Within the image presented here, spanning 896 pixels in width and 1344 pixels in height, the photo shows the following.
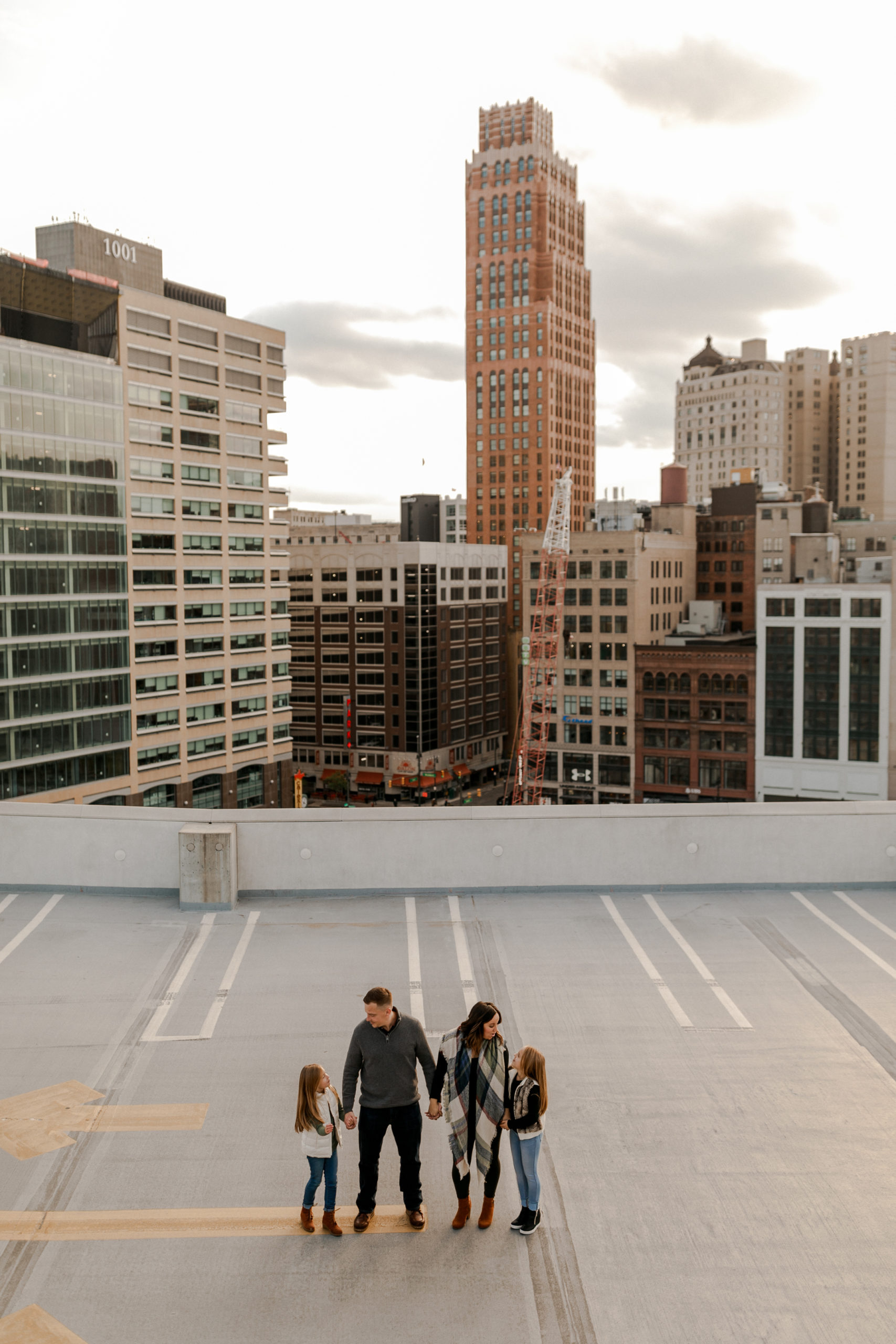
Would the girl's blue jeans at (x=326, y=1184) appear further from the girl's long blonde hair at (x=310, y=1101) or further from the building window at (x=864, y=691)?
the building window at (x=864, y=691)

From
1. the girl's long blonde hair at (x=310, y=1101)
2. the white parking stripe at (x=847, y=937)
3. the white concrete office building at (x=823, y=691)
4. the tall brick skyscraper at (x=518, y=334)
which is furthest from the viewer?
the tall brick skyscraper at (x=518, y=334)

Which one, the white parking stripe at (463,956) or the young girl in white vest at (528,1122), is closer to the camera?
the young girl in white vest at (528,1122)

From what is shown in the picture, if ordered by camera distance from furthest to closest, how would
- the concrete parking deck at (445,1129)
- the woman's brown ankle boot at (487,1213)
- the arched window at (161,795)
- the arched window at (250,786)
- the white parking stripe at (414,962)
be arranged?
the arched window at (250,786) → the arched window at (161,795) → the white parking stripe at (414,962) → the woman's brown ankle boot at (487,1213) → the concrete parking deck at (445,1129)

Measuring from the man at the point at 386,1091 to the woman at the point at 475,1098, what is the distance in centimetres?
19

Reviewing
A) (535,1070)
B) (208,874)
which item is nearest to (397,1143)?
(535,1070)

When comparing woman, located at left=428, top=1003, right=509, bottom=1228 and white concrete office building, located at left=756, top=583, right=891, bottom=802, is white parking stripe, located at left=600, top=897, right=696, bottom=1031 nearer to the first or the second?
woman, located at left=428, top=1003, right=509, bottom=1228

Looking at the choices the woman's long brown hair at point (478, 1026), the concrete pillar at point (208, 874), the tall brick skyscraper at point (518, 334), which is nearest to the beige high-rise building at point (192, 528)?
the concrete pillar at point (208, 874)

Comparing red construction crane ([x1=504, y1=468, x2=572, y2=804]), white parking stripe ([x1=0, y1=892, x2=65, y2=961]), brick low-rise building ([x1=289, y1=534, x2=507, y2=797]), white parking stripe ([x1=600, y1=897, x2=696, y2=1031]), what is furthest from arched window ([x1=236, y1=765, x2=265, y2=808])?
white parking stripe ([x1=600, y1=897, x2=696, y2=1031])

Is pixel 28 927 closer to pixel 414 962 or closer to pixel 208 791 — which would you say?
pixel 414 962

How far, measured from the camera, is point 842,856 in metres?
16.6

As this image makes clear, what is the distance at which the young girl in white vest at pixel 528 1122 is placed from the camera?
303 inches

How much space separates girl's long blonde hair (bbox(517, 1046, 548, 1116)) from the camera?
7688mm

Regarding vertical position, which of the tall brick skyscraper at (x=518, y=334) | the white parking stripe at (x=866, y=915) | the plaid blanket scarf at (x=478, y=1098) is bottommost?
the white parking stripe at (x=866, y=915)

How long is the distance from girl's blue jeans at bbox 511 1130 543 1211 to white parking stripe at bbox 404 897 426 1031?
3.11 meters
